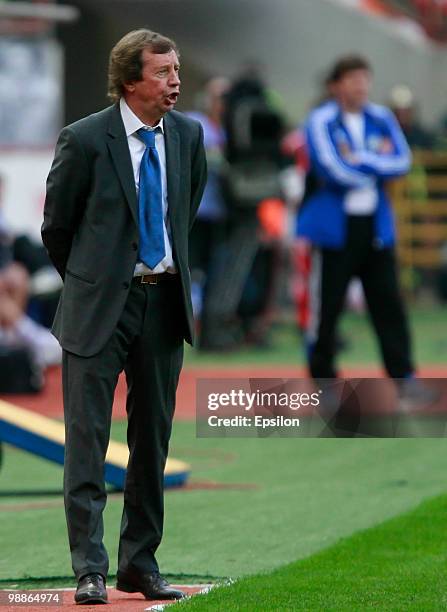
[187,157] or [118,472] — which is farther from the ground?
[187,157]

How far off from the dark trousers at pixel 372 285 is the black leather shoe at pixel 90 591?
6.07 meters

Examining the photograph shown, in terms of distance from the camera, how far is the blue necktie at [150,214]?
6168mm

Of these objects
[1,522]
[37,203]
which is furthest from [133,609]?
[37,203]

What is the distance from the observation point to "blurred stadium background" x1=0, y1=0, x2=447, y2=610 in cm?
707

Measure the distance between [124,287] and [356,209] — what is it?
19.8 feet

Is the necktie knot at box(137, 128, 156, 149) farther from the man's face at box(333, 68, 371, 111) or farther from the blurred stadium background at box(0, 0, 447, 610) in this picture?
the man's face at box(333, 68, 371, 111)

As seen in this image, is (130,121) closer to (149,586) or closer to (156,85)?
(156,85)

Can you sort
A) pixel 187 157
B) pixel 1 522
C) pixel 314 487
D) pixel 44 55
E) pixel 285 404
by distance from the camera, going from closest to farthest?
pixel 187 157, pixel 285 404, pixel 1 522, pixel 314 487, pixel 44 55

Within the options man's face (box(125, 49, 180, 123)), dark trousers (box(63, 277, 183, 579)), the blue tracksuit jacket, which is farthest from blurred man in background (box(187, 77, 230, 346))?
man's face (box(125, 49, 180, 123))

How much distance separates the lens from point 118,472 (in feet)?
28.8

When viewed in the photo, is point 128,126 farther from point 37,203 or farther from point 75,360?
point 37,203

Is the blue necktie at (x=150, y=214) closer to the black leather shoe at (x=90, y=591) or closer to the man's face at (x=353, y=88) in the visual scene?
the black leather shoe at (x=90, y=591)

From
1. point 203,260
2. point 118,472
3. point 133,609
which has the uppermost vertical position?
point 133,609

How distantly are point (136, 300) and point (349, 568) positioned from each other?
4.57 feet
